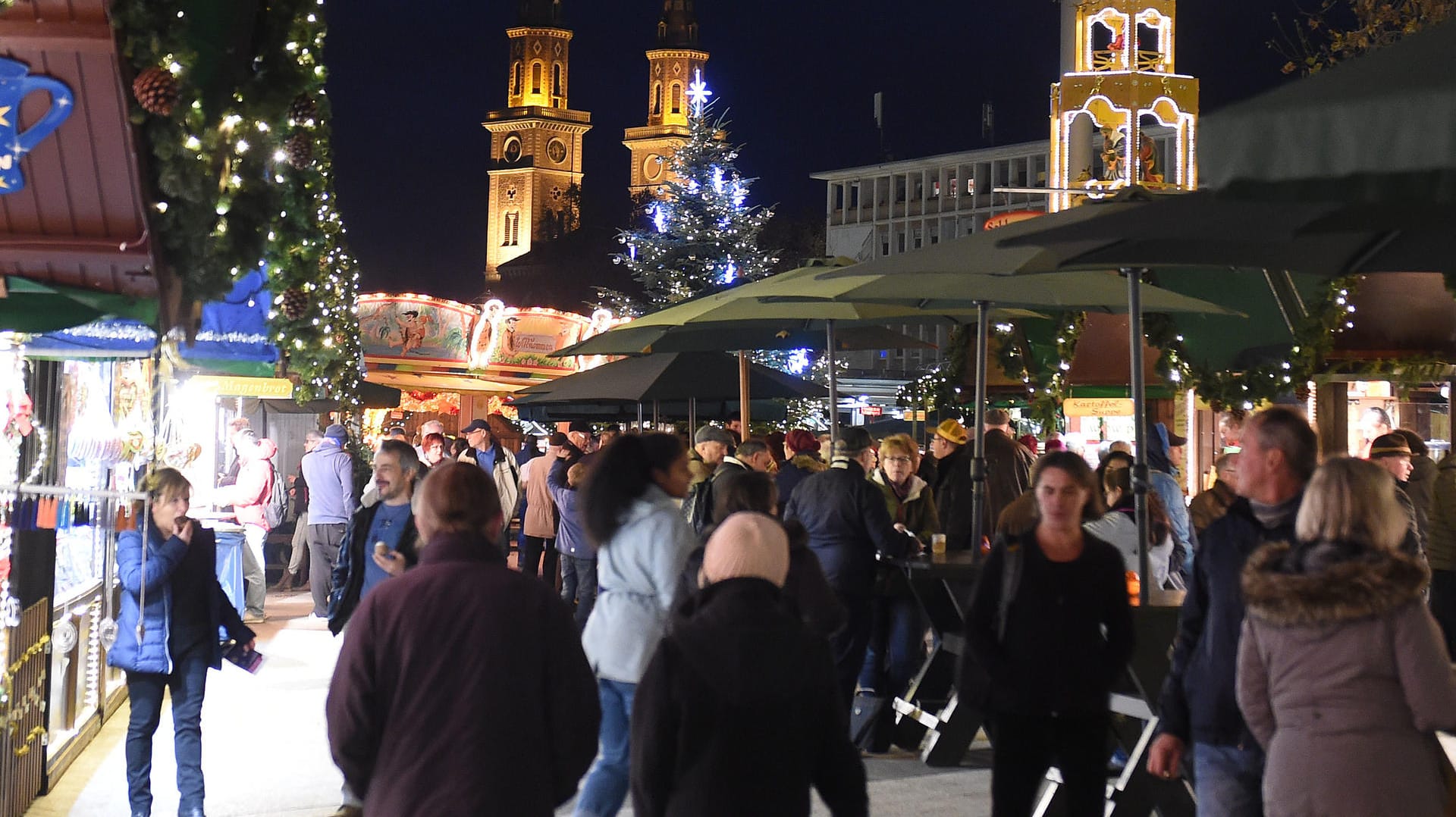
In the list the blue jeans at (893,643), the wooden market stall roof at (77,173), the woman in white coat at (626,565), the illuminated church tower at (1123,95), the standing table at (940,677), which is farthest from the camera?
the illuminated church tower at (1123,95)

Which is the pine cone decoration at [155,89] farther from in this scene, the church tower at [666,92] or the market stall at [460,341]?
the church tower at [666,92]

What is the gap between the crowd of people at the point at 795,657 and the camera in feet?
12.1

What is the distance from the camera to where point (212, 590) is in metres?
6.75

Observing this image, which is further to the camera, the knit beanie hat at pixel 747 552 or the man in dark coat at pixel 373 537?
the man in dark coat at pixel 373 537

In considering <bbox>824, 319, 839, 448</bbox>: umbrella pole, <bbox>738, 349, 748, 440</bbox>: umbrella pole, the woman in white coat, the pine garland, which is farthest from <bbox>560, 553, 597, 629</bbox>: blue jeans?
the woman in white coat

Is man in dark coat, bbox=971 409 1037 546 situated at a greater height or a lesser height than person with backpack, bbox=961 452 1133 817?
greater

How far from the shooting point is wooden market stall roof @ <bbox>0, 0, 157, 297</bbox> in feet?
15.9

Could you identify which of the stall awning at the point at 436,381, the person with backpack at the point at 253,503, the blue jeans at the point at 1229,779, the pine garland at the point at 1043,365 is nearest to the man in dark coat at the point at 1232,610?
the blue jeans at the point at 1229,779

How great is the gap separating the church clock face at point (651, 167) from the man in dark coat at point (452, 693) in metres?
109

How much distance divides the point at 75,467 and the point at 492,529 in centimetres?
488

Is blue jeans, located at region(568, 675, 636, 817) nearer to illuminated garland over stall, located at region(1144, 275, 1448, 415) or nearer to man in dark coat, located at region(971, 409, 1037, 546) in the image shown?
man in dark coat, located at region(971, 409, 1037, 546)

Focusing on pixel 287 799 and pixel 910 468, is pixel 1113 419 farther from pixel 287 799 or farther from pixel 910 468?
pixel 287 799

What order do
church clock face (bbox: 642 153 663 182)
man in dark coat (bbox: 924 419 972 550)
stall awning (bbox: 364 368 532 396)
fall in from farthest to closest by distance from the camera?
→ 1. church clock face (bbox: 642 153 663 182)
2. stall awning (bbox: 364 368 532 396)
3. man in dark coat (bbox: 924 419 972 550)

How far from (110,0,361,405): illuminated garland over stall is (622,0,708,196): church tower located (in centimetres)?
10856
